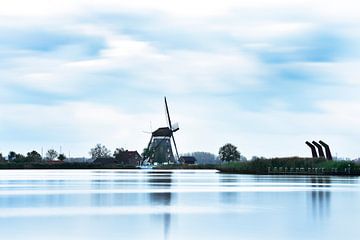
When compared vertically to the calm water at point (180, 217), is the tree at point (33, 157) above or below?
above

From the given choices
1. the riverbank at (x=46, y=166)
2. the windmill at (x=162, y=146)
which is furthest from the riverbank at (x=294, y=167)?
the riverbank at (x=46, y=166)

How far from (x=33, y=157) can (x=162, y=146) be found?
4510 centimetres

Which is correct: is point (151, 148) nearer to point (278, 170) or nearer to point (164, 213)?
point (278, 170)

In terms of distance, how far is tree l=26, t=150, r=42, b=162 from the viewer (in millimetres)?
185000

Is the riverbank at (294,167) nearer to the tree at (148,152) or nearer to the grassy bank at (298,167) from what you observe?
the grassy bank at (298,167)

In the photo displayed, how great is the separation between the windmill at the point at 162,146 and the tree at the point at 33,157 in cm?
3723

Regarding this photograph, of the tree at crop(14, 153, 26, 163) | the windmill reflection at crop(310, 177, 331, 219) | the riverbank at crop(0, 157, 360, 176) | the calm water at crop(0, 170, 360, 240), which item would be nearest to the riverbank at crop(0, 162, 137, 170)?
the tree at crop(14, 153, 26, 163)

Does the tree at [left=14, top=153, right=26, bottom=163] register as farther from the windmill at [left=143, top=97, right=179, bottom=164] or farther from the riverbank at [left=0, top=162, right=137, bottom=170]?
the windmill at [left=143, top=97, right=179, bottom=164]

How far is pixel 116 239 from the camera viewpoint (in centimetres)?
2177

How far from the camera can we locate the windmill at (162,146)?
15412cm

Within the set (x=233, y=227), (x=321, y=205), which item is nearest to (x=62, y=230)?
(x=233, y=227)

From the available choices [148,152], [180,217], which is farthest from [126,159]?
[180,217]

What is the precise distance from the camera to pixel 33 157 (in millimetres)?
189000

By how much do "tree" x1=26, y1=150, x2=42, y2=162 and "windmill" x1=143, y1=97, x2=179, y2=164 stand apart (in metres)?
37.2
